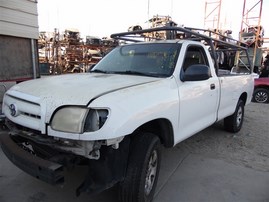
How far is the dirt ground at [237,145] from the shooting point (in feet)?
13.9

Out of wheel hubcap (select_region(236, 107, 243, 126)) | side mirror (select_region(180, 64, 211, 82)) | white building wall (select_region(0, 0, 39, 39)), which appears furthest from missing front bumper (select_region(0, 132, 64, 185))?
wheel hubcap (select_region(236, 107, 243, 126))

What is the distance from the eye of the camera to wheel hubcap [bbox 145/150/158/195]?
9.26 ft

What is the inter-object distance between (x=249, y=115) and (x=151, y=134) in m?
5.81

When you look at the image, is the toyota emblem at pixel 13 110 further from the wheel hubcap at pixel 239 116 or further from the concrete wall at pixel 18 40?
the wheel hubcap at pixel 239 116

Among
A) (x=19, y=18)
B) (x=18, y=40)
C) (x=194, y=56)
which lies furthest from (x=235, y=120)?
(x=19, y=18)

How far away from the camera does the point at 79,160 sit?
97.3 inches

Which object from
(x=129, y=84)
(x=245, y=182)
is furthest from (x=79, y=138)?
(x=245, y=182)

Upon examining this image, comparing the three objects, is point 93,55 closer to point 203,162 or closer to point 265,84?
point 265,84

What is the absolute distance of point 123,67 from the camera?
12.3 feet

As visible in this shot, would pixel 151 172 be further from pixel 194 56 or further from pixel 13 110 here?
pixel 194 56

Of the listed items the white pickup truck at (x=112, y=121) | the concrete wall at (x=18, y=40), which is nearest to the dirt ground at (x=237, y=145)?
the white pickup truck at (x=112, y=121)

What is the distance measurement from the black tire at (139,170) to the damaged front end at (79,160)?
0.08 meters

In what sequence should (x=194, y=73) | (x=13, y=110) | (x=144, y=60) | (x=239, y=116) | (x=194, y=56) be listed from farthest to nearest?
(x=239, y=116), (x=194, y=56), (x=144, y=60), (x=194, y=73), (x=13, y=110)

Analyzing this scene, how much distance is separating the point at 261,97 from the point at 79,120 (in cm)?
1031
